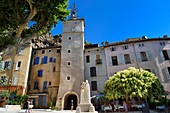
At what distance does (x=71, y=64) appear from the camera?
2503 cm

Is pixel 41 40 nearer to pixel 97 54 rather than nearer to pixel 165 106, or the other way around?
pixel 97 54

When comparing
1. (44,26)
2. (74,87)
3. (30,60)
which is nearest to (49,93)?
(74,87)

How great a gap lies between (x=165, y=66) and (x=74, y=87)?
15496 mm

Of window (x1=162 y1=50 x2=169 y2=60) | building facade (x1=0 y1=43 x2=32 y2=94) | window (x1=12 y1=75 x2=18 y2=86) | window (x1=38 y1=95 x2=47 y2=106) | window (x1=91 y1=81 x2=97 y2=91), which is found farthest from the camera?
window (x1=12 y1=75 x2=18 y2=86)

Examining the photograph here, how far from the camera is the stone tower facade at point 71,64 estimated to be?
22.7m

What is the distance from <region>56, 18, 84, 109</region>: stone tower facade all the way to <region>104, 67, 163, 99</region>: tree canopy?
25.1 feet

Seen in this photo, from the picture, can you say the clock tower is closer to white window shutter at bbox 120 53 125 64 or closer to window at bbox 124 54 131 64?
white window shutter at bbox 120 53 125 64

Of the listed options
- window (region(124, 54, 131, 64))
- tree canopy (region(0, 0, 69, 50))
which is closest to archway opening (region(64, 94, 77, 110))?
window (region(124, 54, 131, 64))

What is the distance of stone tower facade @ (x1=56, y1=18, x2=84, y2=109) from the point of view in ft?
74.4

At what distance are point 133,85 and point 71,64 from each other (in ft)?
41.8

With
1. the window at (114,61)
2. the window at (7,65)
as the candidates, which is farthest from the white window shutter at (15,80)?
the window at (114,61)

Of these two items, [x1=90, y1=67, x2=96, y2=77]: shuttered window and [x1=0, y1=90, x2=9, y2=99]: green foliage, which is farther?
[x1=90, y1=67, x2=96, y2=77]: shuttered window

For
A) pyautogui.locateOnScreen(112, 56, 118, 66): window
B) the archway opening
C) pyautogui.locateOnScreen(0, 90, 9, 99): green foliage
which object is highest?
pyautogui.locateOnScreen(112, 56, 118, 66): window

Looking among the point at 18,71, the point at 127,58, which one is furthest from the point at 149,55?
the point at 18,71
